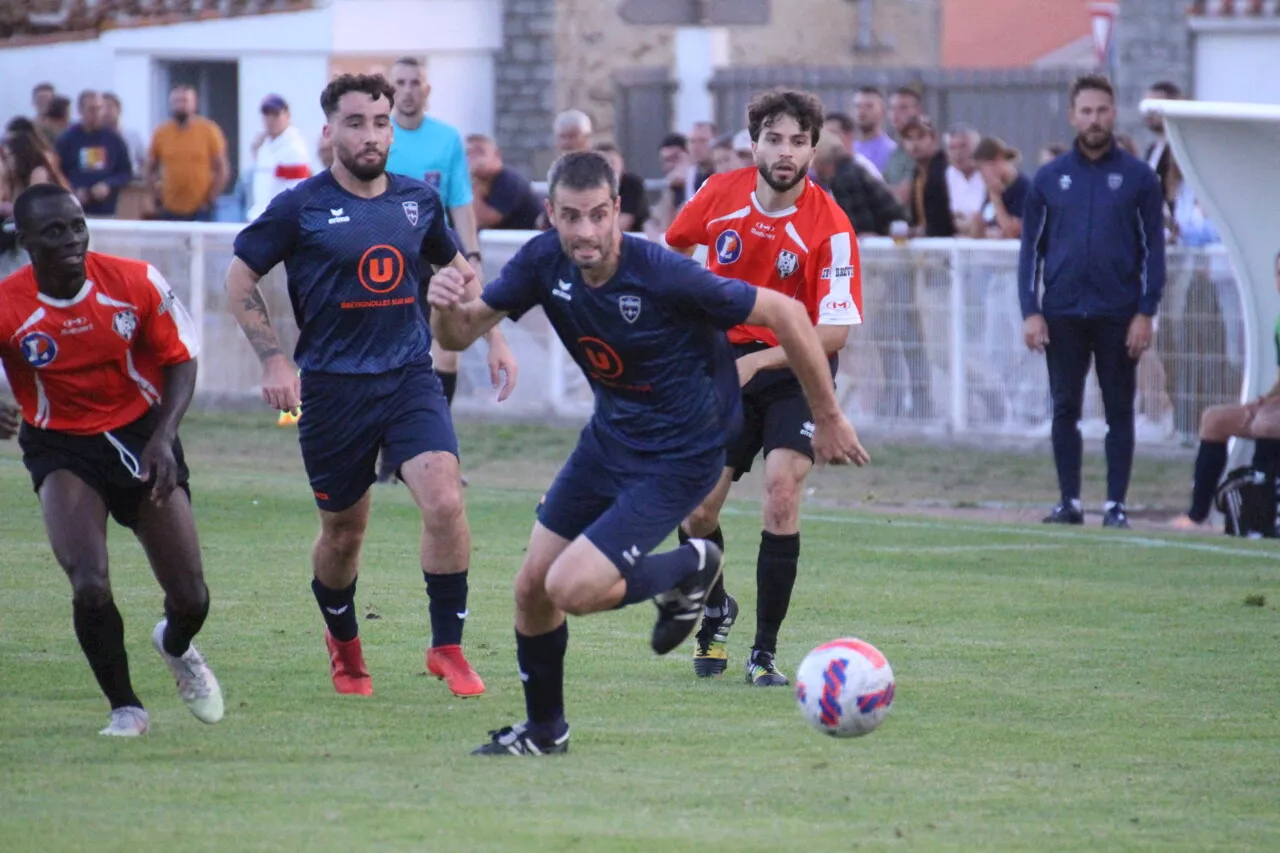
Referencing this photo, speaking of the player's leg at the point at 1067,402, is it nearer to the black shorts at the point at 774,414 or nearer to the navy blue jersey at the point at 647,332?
the black shorts at the point at 774,414

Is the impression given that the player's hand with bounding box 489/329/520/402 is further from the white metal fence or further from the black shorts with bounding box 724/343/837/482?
the white metal fence

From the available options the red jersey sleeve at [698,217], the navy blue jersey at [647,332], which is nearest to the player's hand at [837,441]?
the navy blue jersey at [647,332]

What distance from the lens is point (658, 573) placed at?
683 centimetres

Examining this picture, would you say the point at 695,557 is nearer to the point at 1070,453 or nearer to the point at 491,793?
the point at 491,793

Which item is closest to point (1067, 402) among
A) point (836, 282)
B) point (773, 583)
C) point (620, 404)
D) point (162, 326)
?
point (836, 282)

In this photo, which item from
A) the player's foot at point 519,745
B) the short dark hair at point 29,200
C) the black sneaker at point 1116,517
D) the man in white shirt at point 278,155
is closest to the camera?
the player's foot at point 519,745

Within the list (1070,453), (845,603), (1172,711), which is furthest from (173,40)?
(1172,711)

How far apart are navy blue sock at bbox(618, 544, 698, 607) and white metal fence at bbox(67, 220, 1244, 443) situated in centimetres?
936

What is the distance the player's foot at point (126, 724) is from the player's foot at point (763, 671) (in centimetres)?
229

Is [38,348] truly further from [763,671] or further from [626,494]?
[763,671]

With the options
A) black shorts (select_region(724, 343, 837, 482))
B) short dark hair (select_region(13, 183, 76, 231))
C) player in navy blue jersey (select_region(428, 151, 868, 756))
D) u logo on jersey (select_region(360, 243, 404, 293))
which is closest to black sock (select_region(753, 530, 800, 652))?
black shorts (select_region(724, 343, 837, 482))

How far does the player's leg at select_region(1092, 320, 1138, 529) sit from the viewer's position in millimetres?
13258

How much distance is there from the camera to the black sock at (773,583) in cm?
830

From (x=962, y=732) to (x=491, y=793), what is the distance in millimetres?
1857
